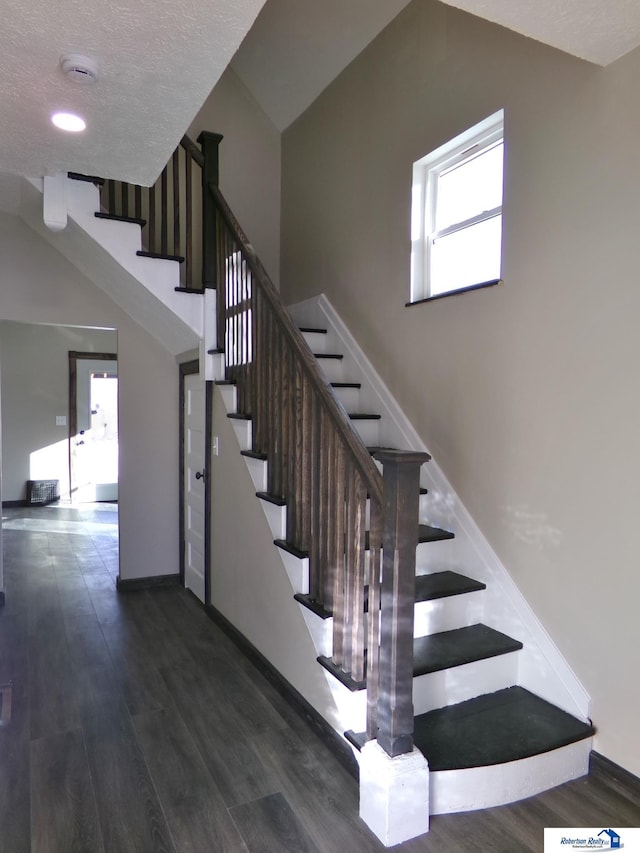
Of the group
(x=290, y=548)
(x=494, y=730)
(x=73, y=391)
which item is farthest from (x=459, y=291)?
(x=73, y=391)

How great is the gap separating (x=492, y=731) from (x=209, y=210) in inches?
135

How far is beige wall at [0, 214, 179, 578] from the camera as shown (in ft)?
13.1

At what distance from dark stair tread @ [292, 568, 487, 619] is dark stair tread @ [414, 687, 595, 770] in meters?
0.45

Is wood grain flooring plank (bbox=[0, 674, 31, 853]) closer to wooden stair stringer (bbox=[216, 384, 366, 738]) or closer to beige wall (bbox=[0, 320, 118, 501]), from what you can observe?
wooden stair stringer (bbox=[216, 384, 366, 738])

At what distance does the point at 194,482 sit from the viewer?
4238mm

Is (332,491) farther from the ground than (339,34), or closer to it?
closer to it

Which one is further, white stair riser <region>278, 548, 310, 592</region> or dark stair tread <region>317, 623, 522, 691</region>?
white stair riser <region>278, 548, 310, 592</region>

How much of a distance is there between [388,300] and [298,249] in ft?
4.93

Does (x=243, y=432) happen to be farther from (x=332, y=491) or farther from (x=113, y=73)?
(x=113, y=73)

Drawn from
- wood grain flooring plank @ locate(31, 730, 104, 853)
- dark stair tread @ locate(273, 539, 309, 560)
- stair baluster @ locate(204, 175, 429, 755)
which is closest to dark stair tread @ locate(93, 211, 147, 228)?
stair baluster @ locate(204, 175, 429, 755)

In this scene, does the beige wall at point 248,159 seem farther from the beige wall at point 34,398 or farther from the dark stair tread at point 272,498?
the beige wall at point 34,398

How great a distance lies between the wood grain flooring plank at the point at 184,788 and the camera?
1821mm

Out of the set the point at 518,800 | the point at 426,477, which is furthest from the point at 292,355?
the point at 518,800

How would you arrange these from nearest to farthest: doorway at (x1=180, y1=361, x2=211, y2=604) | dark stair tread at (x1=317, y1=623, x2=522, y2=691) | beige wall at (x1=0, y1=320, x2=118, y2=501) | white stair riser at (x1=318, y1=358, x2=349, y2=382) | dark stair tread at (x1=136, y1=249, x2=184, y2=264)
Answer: dark stair tread at (x1=317, y1=623, x2=522, y2=691), dark stair tread at (x1=136, y1=249, x2=184, y2=264), white stair riser at (x1=318, y1=358, x2=349, y2=382), doorway at (x1=180, y1=361, x2=211, y2=604), beige wall at (x1=0, y1=320, x2=118, y2=501)
